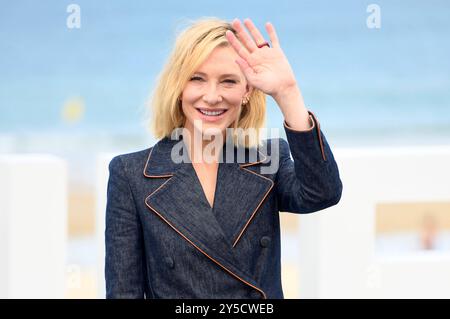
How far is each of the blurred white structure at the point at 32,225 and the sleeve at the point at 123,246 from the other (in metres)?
1.58

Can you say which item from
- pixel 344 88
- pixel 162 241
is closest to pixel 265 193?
pixel 162 241

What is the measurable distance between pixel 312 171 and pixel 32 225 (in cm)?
Result: 204

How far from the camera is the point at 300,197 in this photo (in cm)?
227

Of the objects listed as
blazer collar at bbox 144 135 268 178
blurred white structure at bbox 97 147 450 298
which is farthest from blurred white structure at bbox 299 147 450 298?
blazer collar at bbox 144 135 268 178

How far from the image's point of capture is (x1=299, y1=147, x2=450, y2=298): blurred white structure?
150 inches

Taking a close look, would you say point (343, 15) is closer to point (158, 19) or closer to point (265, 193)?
point (158, 19)

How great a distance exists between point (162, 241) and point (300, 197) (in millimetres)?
419

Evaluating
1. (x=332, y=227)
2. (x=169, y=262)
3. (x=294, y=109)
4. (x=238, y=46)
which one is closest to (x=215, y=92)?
(x=238, y=46)

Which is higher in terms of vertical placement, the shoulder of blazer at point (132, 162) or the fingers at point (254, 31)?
the fingers at point (254, 31)

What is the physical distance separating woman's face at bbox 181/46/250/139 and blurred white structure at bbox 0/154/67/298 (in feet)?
5.50

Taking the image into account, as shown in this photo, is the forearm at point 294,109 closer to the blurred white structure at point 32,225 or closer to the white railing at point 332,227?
the white railing at point 332,227

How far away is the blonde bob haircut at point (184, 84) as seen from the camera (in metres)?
2.28

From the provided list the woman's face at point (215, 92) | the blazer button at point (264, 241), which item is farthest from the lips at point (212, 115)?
the blazer button at point (264, 241)
